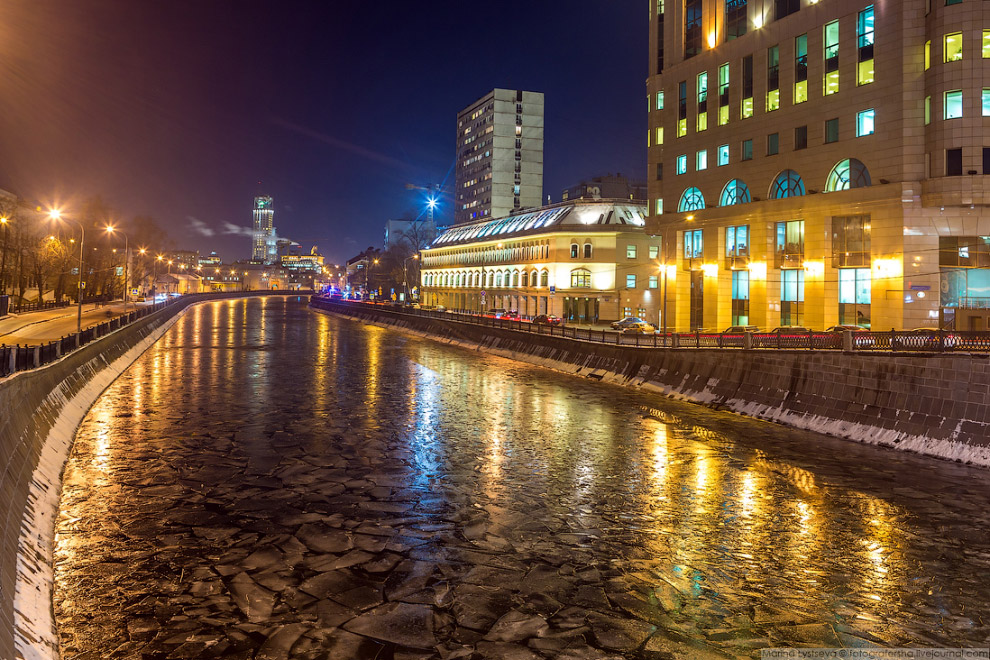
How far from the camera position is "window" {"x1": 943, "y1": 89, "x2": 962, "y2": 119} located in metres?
41.4

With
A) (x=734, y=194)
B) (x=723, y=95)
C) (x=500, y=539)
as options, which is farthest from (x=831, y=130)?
(x=500, y=539)

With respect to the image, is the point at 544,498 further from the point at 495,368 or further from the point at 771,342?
the point at 495,368

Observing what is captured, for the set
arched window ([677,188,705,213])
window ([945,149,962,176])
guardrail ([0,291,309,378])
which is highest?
arched window ([677,188,705,213])

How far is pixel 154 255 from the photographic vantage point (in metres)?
138

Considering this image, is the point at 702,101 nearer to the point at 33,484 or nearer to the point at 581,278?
the point at 581,278

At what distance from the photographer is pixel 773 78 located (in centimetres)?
5312

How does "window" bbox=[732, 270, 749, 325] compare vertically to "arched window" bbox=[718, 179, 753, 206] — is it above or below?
below

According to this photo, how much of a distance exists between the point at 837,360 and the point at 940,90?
29981 mm

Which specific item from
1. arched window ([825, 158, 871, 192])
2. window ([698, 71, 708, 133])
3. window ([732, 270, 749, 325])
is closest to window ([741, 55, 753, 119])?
window ([698, 71, 708, 133])

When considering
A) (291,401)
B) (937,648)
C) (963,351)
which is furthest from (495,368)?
(937,648)

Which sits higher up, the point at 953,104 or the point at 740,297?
the point at 953,104

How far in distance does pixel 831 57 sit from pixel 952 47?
8.40 meters

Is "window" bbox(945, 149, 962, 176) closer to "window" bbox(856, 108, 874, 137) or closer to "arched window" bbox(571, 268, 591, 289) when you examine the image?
"window" bbox(856, 108, 874, 137)

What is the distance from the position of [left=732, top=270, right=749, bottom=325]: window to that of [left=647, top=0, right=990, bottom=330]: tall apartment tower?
0.16 metres
